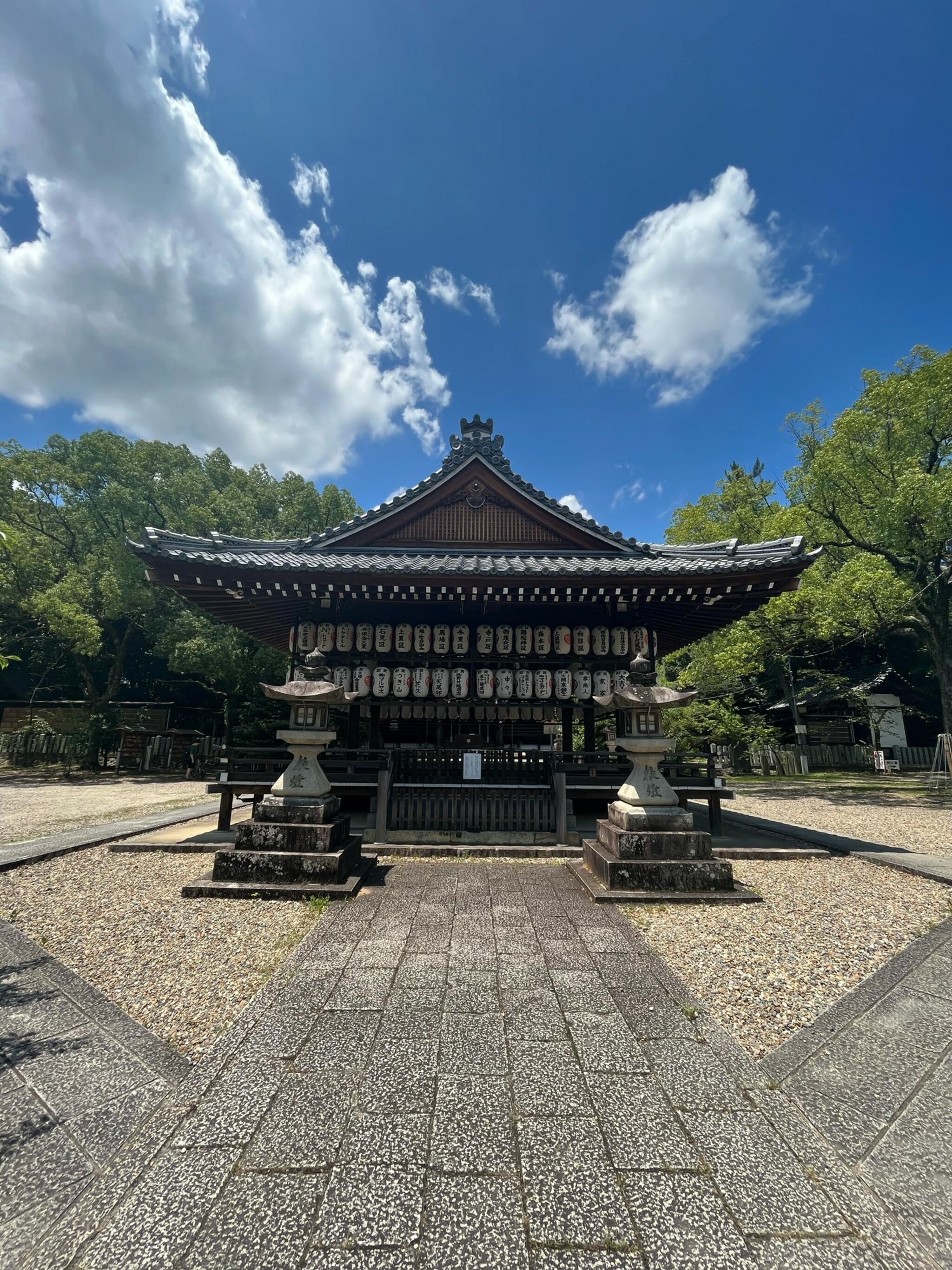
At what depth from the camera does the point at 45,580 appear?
72.3ft

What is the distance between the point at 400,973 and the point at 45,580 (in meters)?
26.4

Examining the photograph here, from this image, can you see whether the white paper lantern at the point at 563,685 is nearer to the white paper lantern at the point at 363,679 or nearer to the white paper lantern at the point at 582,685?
the white paper lantern at the point at 582,685

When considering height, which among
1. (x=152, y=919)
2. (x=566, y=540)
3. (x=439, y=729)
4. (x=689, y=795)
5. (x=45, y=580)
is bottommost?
(x=152, y=919)

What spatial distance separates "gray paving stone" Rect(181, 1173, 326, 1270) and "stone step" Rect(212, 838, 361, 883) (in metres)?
3.95

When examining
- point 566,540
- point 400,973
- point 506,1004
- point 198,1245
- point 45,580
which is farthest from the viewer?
point 45,580

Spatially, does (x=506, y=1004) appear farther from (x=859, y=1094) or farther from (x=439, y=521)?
(x=439, y=521)

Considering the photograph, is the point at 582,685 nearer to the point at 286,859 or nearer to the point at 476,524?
the point at 476,524

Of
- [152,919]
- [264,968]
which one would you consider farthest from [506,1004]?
[152,919]

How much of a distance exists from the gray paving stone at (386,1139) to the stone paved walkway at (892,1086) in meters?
2.09

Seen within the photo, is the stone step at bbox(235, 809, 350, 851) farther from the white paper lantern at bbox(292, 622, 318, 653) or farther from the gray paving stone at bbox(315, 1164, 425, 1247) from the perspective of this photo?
the white paper lantern at bbox(292, 622, 318, 653)

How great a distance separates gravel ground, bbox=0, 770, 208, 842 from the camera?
35.4 feet

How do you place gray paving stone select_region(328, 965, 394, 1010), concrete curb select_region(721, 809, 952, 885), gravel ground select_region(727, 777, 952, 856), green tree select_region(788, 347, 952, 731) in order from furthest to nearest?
green tree select_region(788, 347, 952, 731) → gravel ground select_region(727, 777, 952, 856) → concrete curb select_region(721, 809, 952, 885) → gray paving stone select_region(328, 965, 394, 1010)

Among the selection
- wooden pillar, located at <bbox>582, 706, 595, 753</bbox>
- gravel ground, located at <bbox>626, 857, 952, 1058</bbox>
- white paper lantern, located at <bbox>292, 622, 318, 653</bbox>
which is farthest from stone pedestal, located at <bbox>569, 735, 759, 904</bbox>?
white paper lantern, located at <bbox>292, 622, 318, 653</bbox>

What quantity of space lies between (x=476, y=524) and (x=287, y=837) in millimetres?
8986
